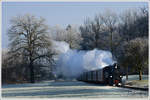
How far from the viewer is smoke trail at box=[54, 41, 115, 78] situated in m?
38.9

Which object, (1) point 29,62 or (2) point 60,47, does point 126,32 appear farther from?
(1) point 29,62

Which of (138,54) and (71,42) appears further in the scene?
(71,42)

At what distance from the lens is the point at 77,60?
1695 inches

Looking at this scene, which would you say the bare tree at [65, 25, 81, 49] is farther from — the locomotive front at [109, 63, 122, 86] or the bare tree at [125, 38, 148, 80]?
the locomotive front at [109, 63, 122, 86]

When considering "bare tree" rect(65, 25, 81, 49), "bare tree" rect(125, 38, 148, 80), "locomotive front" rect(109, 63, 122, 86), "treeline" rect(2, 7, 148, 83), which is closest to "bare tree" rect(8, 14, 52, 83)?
"treeline" rect(2, 7, 148, 83)

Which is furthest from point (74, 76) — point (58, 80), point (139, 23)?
point (139, 23)

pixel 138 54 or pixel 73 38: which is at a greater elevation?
pixel 73 38

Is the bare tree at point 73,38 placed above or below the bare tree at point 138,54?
above

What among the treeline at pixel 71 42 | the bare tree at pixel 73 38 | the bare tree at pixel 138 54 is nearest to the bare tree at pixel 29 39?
the treeline at pixel 71 42

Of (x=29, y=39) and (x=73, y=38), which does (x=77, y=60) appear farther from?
(x=73, y=38)

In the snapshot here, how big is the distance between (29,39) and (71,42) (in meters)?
10.3

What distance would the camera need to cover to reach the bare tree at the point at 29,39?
44.5 meters

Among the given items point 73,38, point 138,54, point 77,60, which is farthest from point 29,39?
point 138,54

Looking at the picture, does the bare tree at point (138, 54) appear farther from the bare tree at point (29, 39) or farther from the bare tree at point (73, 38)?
the bare tree at point (73, 38)
